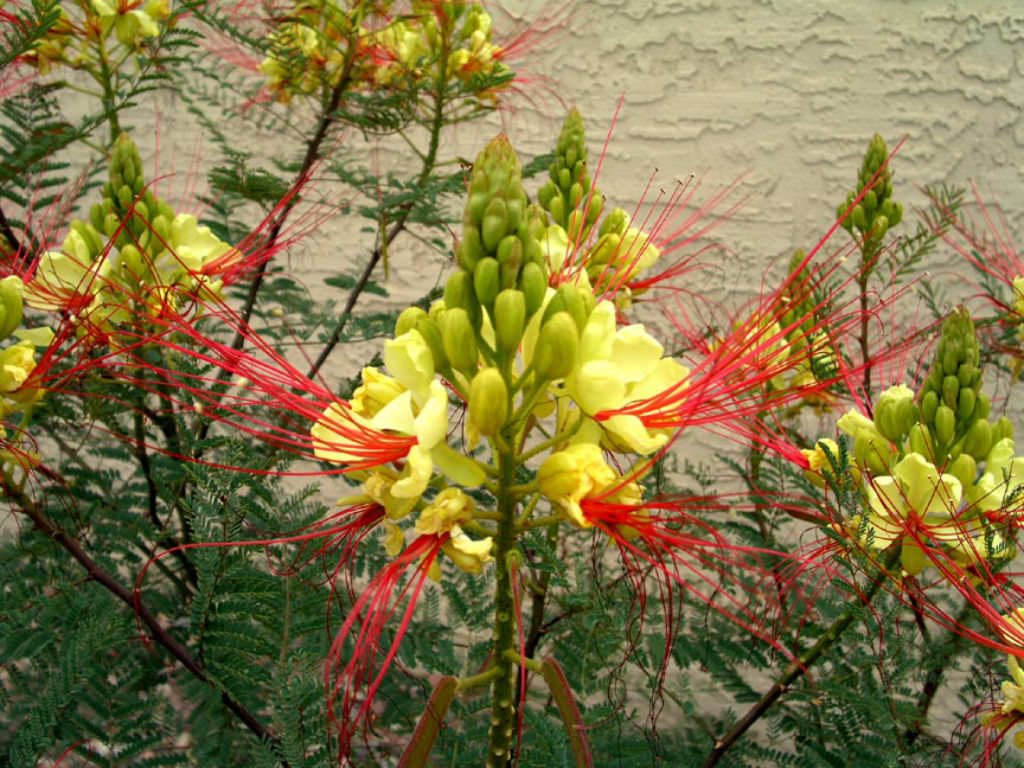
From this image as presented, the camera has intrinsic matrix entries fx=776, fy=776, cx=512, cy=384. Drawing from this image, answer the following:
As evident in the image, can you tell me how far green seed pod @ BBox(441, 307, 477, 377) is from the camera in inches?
25.4

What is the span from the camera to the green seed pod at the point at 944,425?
95 cm

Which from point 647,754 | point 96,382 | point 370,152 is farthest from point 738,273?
point 96,382

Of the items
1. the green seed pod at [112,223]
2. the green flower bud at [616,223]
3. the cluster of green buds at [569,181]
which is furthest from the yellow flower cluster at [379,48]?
the green seed pod at [112,223]

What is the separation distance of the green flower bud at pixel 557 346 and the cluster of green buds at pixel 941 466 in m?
0.38

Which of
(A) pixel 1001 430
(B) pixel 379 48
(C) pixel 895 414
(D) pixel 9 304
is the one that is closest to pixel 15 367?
(D) pixel 9 304

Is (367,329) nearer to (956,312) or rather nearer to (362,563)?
(362,563)

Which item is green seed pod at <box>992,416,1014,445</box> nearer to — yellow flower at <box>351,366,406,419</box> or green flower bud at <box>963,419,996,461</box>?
green flower bud at <box>963,419,996,461</box>

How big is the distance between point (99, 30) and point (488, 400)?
1.33 meters

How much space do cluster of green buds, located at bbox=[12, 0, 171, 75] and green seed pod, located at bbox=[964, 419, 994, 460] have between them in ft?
5.00

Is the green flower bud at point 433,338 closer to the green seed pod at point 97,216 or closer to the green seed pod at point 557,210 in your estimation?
the green seed pod at point 557,210

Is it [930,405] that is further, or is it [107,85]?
[107,85]

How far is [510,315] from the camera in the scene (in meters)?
0.63

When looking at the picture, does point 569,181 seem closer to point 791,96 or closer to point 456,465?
point 456,465

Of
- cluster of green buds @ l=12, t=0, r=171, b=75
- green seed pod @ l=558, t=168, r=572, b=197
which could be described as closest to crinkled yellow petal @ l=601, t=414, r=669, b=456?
green seed pod @ l=558, t=168, r=572, b=197
